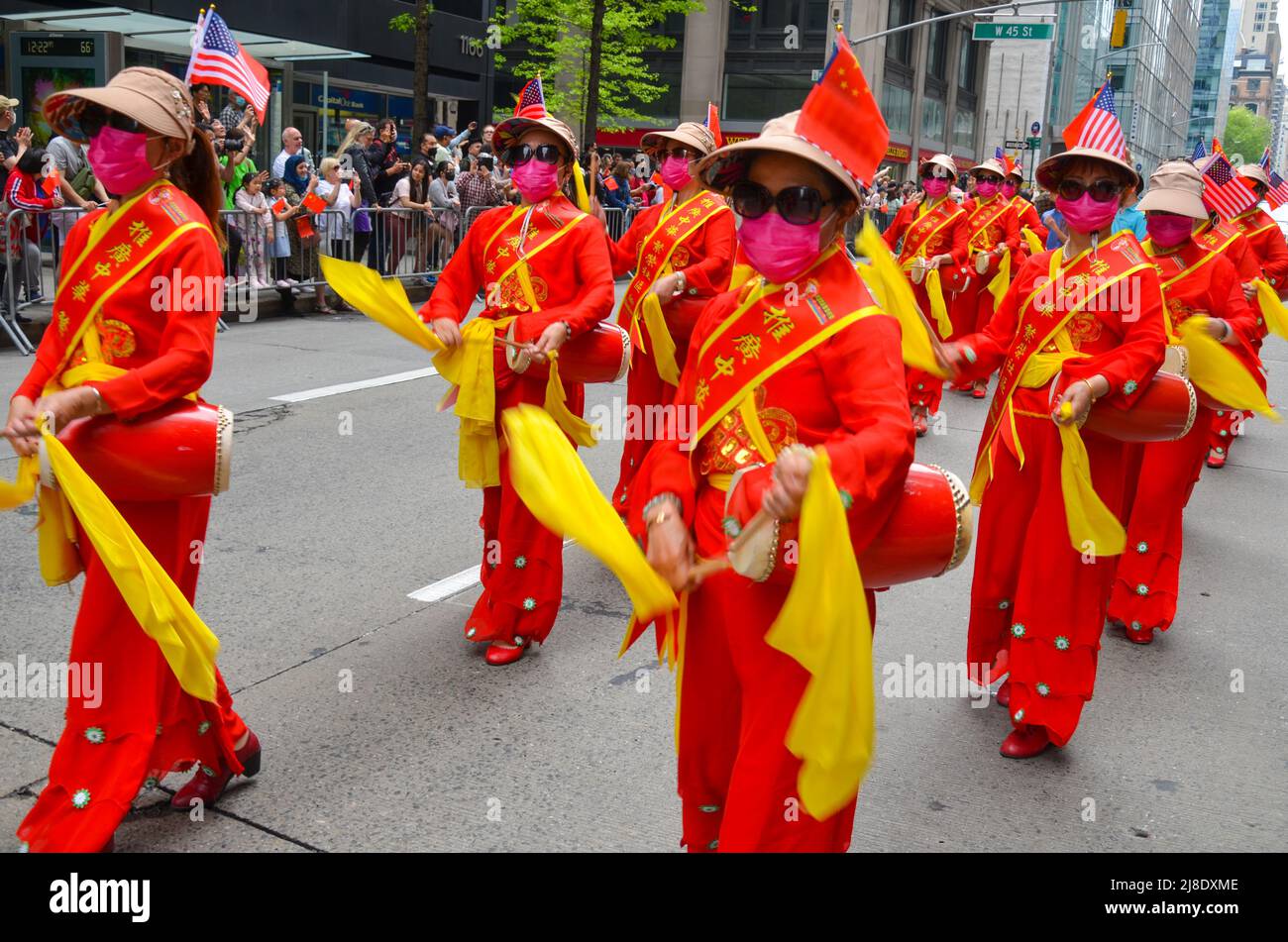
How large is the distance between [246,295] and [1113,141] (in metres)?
11.7

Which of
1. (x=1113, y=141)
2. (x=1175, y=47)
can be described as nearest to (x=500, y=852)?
(x=1113, y=141)

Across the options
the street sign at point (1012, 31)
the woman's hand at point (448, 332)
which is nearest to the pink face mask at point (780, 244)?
the woman's hand at point (448, 332)

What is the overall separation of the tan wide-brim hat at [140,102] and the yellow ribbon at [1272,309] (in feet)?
19.6

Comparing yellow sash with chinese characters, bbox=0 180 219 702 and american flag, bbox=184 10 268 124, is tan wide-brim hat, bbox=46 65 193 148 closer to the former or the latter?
yellow sash with chinese characters, bbox=0 180 219 702

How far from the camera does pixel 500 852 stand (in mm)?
3758

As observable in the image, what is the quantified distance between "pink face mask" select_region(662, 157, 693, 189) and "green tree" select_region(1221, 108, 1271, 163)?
173 metres

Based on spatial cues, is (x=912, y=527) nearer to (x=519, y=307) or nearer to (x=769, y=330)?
(x=769, y=330)

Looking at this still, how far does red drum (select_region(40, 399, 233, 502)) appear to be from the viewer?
3354mm

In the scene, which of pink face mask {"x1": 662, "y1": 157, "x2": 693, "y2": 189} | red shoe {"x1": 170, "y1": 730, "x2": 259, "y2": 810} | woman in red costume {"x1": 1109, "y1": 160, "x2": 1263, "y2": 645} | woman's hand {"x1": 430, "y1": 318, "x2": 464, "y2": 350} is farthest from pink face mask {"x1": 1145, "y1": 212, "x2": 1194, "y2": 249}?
red shoe {"x1": 170, "y1": 730, "x2": 259, "y2": 810}

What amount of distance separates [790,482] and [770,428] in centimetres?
46

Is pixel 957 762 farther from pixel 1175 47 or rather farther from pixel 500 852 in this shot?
pixel 1175 47

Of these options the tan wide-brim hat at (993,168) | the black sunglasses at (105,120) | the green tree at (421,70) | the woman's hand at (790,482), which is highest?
the green tree at (421,70)

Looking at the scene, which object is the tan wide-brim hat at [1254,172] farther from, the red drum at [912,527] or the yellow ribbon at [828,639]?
the yellow ribbon at [828,639]

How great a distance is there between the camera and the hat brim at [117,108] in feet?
11.1
